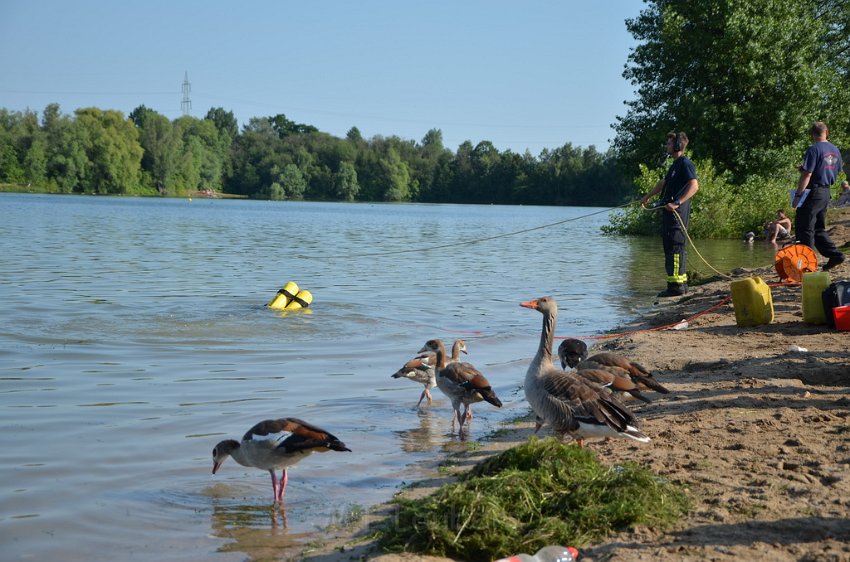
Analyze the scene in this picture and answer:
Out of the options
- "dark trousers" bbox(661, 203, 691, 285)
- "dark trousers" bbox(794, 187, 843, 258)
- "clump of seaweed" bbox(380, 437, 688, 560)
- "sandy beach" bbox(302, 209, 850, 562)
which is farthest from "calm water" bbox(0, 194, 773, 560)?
"dark trousers" bbox(794, 187, 843, 258)

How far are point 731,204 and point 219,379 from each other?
1321 inches

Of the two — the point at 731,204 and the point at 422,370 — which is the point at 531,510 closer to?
the point at 422,370

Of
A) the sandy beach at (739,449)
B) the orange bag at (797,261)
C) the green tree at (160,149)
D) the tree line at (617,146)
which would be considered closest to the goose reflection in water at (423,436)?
the sandy beach at (739,449)

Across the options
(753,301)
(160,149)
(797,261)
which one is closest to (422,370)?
(753,301)

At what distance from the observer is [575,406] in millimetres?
6723

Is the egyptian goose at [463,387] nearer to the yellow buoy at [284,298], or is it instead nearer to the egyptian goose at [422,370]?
the egyptian goose at [422,370]

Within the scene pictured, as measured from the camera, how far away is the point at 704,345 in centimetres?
1112

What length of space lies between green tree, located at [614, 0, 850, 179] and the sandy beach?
96.4 ft

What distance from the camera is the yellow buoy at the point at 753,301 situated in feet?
39.7

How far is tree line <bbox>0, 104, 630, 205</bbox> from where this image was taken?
109 meters

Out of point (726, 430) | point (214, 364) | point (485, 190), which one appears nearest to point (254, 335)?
point (214, 364)

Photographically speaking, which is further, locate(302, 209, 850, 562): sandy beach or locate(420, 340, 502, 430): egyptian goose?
locate(420, 340, 502, 430): egyptian goose

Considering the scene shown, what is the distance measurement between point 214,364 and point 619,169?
34972 mm

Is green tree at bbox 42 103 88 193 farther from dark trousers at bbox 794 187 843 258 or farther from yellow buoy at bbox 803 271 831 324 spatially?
yellow buoy at bbox 803 271 831 324
